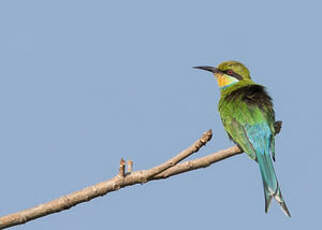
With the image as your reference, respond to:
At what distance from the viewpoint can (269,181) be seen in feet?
12.5

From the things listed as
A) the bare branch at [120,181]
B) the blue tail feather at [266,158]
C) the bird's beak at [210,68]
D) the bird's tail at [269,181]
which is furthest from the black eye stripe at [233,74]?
the bare branch at [120,181]

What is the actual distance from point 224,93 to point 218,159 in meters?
2.21

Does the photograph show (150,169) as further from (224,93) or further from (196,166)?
(224,93)

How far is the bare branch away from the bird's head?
8.63 ft

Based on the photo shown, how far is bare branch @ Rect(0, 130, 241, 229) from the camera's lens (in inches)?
100

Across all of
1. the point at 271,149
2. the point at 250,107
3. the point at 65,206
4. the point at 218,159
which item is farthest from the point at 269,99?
the point at 65,206

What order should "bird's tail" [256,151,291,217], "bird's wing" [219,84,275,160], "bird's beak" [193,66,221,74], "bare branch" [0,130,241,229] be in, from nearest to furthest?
"bare branch" [0,130,241,229] < "bird's tail" [256,151,291,217] < "bird's wing" [219,84,275,160] < "bird's beak" [193,66,221,74]

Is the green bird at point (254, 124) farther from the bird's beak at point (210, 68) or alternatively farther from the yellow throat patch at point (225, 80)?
the bird's beak at point (210, 68)

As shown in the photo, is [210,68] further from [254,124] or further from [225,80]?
[254,124]

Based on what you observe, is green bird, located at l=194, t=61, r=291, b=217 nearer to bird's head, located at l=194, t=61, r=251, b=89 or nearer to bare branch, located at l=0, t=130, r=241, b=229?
bird's head, located at l=194, t=61, r=251, b=89

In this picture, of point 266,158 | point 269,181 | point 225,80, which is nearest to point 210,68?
point 225,80

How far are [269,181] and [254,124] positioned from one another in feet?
1.97

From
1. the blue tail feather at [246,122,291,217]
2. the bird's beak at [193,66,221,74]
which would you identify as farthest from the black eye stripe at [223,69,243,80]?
the blue tail feather at [246,122,291,217]

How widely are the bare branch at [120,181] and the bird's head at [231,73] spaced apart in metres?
2.63
